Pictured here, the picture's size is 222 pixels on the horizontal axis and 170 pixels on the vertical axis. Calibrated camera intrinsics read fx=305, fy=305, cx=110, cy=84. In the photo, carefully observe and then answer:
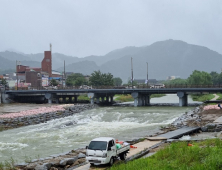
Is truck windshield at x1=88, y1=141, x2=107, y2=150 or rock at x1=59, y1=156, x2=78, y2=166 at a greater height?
truck windshield at x1=88, y1=141, x2=107, y2=150

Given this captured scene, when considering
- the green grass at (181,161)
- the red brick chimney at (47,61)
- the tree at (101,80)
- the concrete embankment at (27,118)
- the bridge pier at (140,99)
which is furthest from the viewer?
the red brick chimney at (47,61)

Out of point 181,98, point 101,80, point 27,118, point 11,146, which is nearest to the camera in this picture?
point 11,146

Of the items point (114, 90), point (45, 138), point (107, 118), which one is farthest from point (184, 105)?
point (45, 138)

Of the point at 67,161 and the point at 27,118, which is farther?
the point at 27,118

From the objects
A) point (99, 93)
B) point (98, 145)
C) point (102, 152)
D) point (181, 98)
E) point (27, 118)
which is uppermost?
point (99, 93)

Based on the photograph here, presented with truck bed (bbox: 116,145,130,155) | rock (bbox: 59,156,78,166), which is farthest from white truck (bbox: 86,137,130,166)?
rock (bbox: 59,156,78,166)

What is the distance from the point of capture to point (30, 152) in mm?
25375

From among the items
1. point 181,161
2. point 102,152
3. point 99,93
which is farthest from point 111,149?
point 99,93

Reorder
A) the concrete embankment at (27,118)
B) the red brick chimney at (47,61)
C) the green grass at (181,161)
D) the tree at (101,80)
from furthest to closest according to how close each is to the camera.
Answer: the red brick chimney at (47,61)
the tree at (101,80)
the concrete embankment at (27,118)
the green grass at (181,161)

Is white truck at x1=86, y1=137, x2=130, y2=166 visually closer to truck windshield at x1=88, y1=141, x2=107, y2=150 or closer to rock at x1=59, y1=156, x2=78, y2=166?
truck windshield at x1=88, y1=141, x2=107, y2=150

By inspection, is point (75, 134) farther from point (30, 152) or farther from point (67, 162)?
point (67, 162)

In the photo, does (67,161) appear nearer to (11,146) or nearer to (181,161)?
(181,161)

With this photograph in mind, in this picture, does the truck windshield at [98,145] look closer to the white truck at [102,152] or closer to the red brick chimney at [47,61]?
the white truck at [102,152]

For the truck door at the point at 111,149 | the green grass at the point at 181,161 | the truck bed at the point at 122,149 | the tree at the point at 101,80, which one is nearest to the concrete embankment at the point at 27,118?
the truck bed at the point at 122,149
